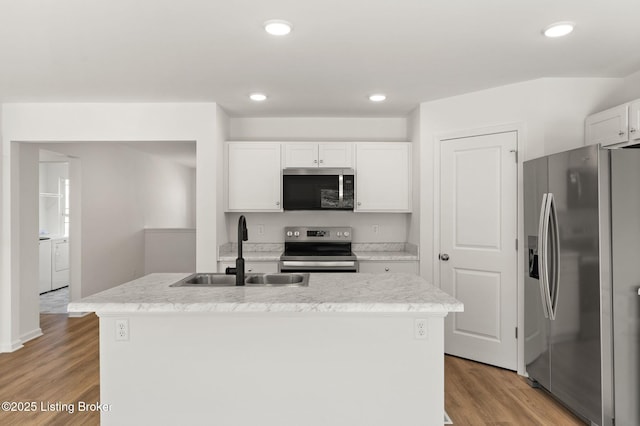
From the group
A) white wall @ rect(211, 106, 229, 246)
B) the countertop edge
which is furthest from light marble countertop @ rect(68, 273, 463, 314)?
white wall @ rect(211, 106, 229, 246)

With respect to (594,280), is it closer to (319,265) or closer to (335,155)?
(319,265)

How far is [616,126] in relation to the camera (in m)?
2.88

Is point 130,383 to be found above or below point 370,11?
below

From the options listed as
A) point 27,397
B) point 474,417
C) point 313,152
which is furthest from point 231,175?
point 474,417

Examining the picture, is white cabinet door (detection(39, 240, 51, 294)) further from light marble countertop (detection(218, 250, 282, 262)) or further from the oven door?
the oven door

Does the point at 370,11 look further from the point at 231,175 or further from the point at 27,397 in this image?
the point at 27,397

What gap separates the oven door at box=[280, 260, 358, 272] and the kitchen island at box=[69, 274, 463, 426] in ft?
6.37

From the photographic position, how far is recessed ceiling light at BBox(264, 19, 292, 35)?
2.34 m

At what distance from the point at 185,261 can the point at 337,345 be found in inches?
192

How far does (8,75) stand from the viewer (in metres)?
3.22

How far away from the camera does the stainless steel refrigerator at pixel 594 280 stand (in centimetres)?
239

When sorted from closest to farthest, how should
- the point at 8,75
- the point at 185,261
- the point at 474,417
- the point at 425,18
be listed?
the point at 425,18 < the point at 474,417 < the point at 8,75 < the point at 185,261

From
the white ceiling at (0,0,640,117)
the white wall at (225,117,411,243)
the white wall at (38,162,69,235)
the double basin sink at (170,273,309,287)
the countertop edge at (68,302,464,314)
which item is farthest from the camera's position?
the white wall at (38,162,69,235)

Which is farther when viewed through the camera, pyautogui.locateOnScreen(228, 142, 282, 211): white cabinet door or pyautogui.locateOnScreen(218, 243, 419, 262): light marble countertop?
pyautogui.locateOnScreen(228, 142, 282, 211): white cabinet door
